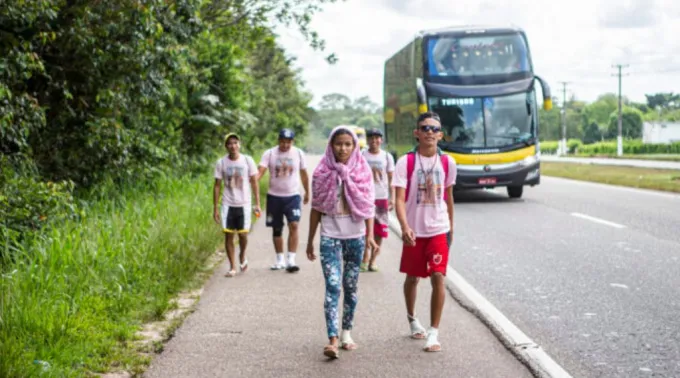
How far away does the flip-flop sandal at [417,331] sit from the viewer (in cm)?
603

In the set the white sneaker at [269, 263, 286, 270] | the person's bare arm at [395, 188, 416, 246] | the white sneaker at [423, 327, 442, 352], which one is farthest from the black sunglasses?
the white sneaker at [269, 263, 286, 270]

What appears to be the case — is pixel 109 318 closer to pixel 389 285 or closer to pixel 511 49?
pixel 389 285

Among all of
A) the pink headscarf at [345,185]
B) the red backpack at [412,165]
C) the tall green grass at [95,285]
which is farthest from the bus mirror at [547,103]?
the pink headscarf at [345,185]

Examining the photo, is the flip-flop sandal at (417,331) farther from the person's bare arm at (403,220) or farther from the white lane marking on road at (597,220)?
the white lane marking on road at (597,220)

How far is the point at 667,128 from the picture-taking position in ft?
331

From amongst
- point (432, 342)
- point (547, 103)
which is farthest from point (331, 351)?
point (547, 103)

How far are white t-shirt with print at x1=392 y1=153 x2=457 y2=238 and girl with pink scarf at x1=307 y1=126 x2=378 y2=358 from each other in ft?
1.00

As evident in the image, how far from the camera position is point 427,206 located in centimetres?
584

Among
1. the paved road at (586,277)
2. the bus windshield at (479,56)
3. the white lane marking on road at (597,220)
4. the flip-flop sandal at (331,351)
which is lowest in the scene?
the white lane marking on road at (597,220)

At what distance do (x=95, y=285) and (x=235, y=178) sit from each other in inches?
103

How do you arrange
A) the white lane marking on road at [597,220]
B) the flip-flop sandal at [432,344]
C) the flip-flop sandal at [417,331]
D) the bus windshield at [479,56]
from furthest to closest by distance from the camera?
1. the bus windshield at [479,56]
2. the white lane marking on road at [597,220]
3. the flip-flop sandal at [417,331]
4. the flip-flop sandal at [432,344]

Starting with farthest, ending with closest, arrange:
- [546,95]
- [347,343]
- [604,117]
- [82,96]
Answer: [604,117] < [546,95] < [82,96] < [347,343]

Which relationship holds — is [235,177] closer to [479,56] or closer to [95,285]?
[95,285]

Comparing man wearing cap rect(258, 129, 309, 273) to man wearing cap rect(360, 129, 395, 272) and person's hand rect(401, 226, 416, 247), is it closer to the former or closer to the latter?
man wearing cap rect(360, 129, 395, 272)
